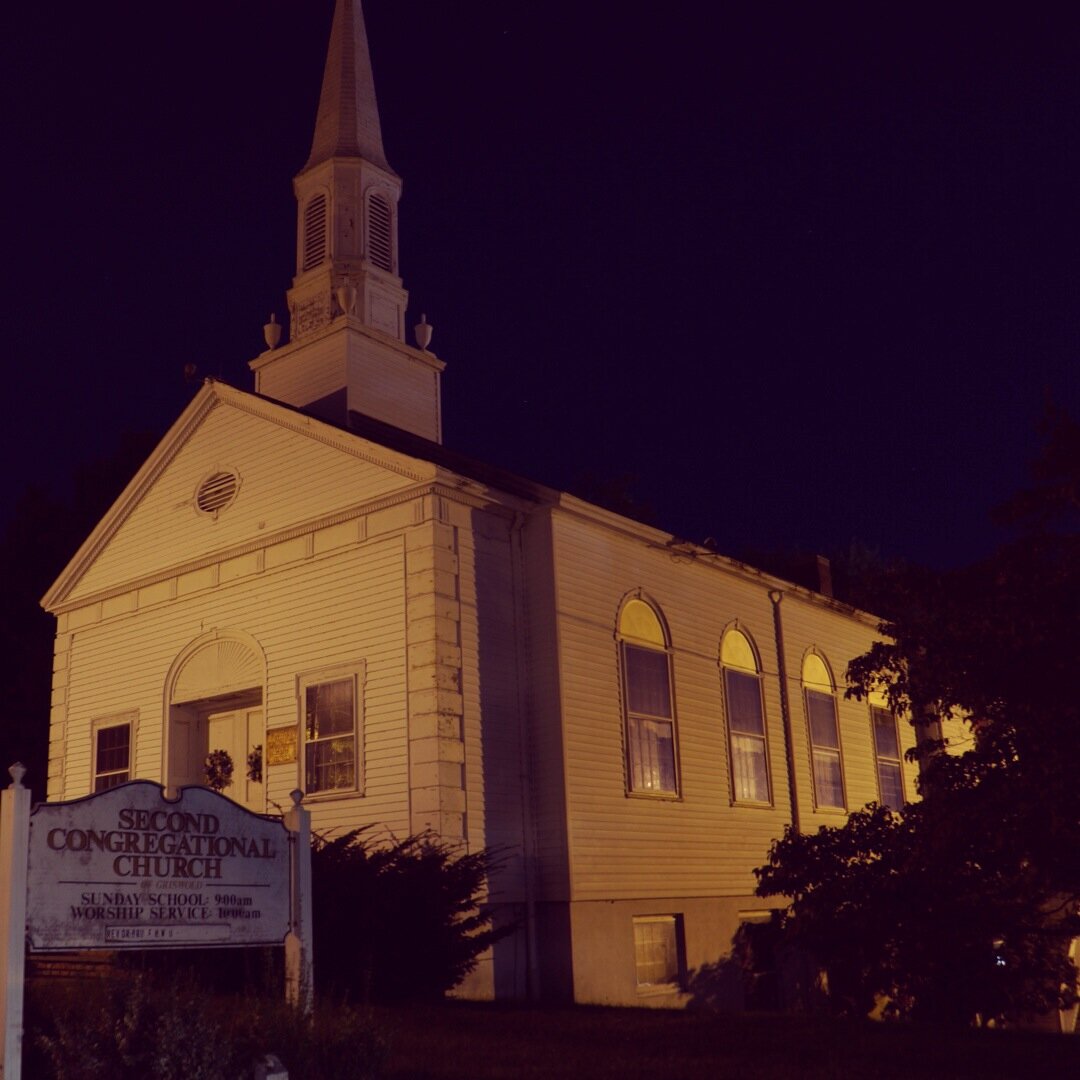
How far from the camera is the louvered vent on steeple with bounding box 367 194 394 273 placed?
26094 millimetres

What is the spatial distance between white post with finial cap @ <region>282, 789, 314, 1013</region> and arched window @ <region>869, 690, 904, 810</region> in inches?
800

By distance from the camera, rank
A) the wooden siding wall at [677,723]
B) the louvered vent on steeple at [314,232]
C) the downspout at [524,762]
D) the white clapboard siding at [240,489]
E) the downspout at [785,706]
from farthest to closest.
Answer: the louvered vent on steeple at [314,232], the downspout at [785,706], the white clapboard siding at [240,489], the wooden siding wall at [677,723], the downspout at [524,762]

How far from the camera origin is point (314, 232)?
2641 centimetres

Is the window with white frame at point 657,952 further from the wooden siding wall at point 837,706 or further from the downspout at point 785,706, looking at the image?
the wooden siding wall at point 837,706

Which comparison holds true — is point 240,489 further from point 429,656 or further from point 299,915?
point 299,915

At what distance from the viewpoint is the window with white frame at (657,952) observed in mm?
20062

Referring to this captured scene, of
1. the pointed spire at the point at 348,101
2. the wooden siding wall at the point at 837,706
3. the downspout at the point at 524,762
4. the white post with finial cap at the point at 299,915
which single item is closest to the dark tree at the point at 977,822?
the downspout at the point at 524,762

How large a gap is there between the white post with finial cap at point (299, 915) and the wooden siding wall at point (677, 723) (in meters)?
8.50

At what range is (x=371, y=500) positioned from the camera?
768 inches

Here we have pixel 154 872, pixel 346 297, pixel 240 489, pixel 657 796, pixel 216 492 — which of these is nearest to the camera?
pixel 154 872

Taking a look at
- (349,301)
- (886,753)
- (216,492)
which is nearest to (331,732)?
(216,492)

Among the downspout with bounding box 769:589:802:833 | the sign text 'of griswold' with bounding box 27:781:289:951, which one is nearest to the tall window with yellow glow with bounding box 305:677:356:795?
the sign text 'of griswold' with bounding box 27:781:289:951

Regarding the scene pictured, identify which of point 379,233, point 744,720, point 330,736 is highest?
point 379,233

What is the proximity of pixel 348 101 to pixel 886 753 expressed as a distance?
18094 millimetres
